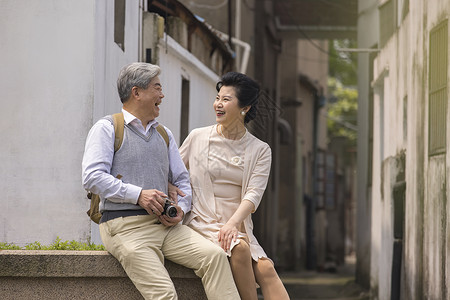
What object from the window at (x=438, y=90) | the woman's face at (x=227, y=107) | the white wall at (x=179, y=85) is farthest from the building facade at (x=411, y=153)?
the woman's face at (x=227, y=107)

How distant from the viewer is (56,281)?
562cm

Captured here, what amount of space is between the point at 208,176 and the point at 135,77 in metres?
0.82

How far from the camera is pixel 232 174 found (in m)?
5.65

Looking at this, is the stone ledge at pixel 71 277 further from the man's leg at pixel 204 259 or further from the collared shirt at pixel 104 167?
the collared shirt at pixel 104 167

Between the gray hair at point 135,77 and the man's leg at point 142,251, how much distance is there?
794 millimetres

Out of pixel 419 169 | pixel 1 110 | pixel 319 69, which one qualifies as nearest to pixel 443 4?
pixel 419 169

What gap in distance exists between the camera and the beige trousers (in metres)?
5.11

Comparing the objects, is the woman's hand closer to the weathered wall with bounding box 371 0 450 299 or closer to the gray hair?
the gray hair

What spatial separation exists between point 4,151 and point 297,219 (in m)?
19.2

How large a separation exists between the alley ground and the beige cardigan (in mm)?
9587

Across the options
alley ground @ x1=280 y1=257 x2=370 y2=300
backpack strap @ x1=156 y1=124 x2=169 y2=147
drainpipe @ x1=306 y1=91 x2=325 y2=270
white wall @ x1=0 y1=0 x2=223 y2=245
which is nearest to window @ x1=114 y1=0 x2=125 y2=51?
white wall @ x1=0 y1=0 x2=223 y2=245

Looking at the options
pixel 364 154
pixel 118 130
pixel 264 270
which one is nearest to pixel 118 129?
pixel 118 130

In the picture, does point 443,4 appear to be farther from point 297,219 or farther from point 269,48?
point 297,219

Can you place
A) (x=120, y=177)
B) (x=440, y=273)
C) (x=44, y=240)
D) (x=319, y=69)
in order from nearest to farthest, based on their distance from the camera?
(x=120, y=177)
(x=44, y=240)
(x=440, y=273)
(x=319, y=69)
